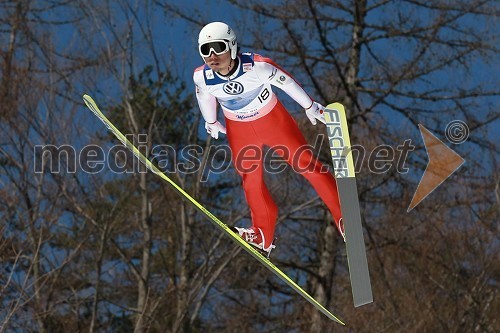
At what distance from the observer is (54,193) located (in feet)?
46.3

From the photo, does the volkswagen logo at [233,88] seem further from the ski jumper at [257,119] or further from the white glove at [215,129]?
the white glove at [215,129]

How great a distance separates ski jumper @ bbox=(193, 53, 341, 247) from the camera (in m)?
6.16

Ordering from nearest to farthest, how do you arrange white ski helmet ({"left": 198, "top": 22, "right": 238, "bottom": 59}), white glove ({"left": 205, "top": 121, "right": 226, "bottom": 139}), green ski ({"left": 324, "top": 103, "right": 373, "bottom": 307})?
1. white ski helmet ({"left": 198, "top": 22, "right": 238, "bottom": 59})
2. green ski ({"left": 324, "top": 103, "right": 373, "bottom": 307})
3. white glove ({"left": 205, "top": 121, "right": 226, "bottom": 139})

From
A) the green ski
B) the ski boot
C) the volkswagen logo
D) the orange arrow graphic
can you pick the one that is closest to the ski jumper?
the volkswagen logo

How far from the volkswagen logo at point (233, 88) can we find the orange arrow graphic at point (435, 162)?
8428 millimetres

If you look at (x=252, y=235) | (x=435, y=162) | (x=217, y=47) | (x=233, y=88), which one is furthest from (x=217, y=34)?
(x=435, y=162)

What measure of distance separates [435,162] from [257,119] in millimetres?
8605

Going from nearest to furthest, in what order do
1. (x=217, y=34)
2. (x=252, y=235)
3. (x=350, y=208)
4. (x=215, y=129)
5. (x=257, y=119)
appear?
(x=217, y=34) → (x=350, y=208) → (x=257, y=119) → (x=215, y=129) → (x=252, y=235)

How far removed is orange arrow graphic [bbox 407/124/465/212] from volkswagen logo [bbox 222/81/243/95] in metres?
8.43

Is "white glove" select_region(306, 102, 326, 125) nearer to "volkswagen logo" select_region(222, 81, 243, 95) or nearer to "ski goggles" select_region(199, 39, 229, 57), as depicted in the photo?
"volkswagen logo" select_region(222, 81, 243, 95)

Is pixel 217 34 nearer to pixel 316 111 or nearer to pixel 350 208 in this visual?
pixel 316 111

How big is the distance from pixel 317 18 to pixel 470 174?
359 centimetres

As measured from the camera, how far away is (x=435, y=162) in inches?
572

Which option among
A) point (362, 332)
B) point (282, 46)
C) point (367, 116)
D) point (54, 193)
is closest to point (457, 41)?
point (367, 116)
